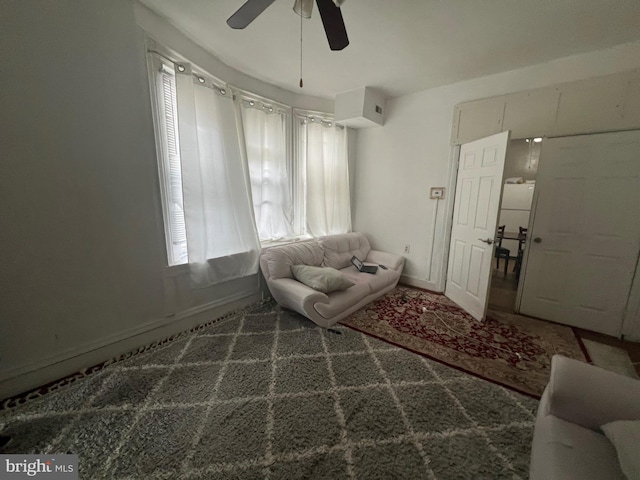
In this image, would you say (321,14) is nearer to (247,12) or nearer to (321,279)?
(247,12)

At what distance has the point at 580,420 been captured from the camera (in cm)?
102

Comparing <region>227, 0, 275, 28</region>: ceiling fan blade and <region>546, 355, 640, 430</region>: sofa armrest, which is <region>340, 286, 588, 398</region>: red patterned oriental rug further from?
<region>227, 0, 275, 28</region>: ceiling fan blade

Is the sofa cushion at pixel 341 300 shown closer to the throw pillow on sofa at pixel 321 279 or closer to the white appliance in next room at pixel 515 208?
the throw pillow on sofa at pixel 321 279

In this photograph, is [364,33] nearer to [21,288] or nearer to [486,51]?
[486,51]

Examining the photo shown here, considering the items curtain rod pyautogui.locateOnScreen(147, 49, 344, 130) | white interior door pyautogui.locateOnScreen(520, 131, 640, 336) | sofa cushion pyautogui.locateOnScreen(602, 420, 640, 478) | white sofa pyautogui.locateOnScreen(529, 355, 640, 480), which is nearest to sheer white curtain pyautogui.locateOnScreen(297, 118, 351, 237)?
curtain rod pyautogui.locateOnScreen(147, 49, 344, 130)

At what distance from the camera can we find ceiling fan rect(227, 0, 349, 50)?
1404 millimetres

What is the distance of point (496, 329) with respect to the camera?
8.25 feet

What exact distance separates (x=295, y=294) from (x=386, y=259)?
1.78 meters

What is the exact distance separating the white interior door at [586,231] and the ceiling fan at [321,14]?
2.57 m

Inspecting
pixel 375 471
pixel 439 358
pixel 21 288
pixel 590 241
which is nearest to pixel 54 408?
pixel 21 288

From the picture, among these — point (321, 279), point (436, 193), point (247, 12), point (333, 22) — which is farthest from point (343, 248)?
point (247, 12)

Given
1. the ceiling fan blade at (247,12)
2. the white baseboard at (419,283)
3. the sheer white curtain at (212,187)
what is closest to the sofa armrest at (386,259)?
the white baseboard at (419,283)

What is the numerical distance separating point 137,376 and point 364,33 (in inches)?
133

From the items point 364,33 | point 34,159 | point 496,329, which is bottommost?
point 496,329
